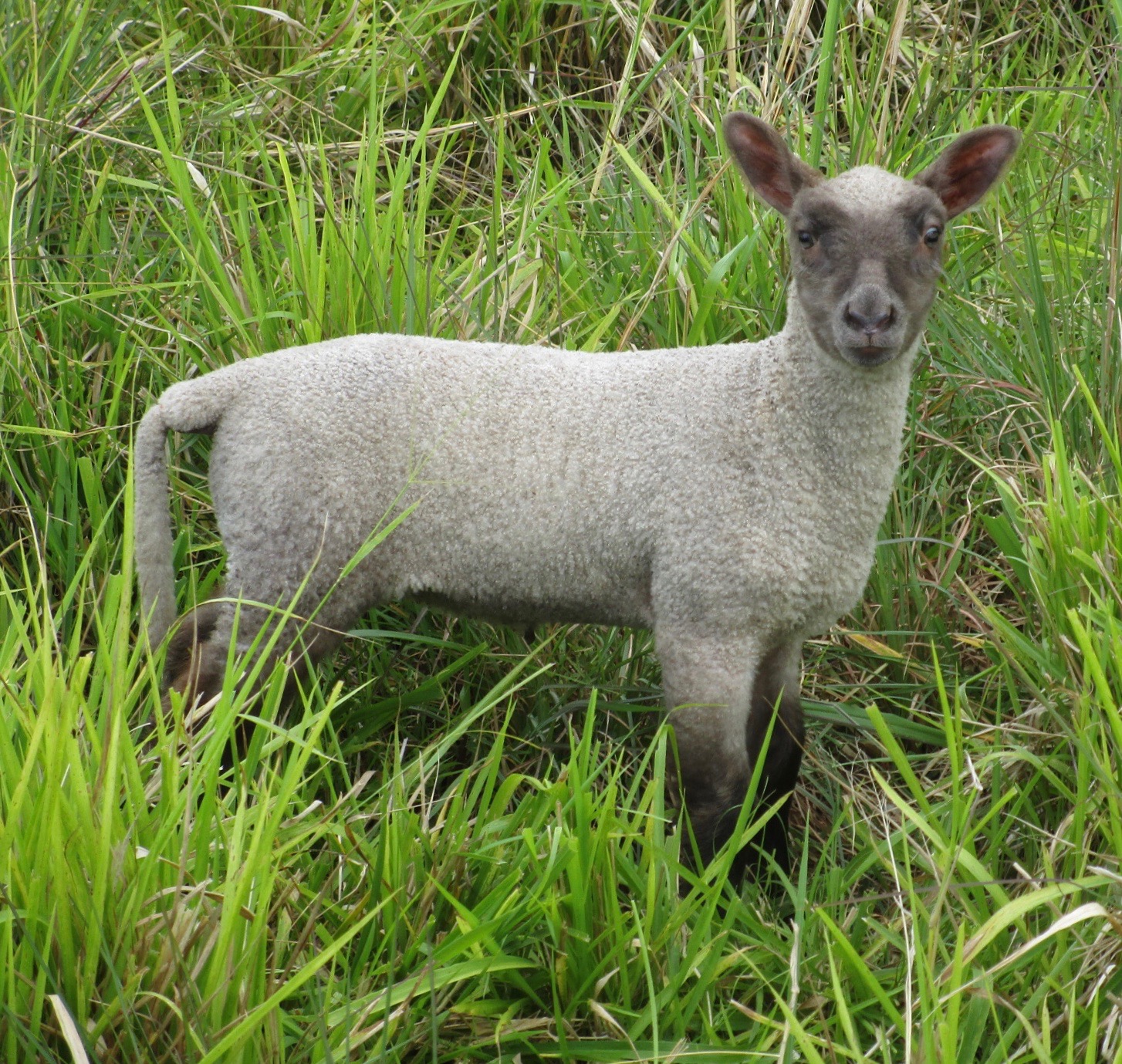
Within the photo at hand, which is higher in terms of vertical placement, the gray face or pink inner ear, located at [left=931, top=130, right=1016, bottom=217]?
pink inner ear, located at [left=931, top=130, right=1016, bottom=217]

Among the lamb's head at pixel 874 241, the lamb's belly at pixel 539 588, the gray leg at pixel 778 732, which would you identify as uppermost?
the lamb's head at pixel 874 241

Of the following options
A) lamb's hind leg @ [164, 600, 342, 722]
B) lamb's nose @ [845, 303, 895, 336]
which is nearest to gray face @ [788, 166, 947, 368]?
lamb's nose @ [845, 303, 895, 336]

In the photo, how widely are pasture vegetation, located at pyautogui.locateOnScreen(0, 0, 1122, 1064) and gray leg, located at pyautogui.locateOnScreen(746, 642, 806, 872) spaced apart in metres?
0.09

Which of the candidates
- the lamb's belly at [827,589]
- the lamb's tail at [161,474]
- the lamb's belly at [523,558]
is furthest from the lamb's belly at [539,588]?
the lamb's tail at [161,474]

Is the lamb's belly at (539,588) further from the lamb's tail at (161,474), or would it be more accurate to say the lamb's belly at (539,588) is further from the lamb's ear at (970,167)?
the lamb's ear at (970,167)

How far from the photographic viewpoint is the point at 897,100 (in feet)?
16.2

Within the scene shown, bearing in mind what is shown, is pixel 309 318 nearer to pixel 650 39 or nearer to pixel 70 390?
pixel 70 390

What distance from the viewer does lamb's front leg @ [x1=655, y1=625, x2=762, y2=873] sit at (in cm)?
320

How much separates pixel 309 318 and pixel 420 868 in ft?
6.29

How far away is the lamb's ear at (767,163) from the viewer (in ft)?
11.0

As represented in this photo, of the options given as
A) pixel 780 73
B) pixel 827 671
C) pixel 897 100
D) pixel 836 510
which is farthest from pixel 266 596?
pixel 897 100

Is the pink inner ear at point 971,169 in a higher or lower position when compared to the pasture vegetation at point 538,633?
higher

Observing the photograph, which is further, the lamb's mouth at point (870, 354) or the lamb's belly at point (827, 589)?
the lamb's belly at point (827, 589)

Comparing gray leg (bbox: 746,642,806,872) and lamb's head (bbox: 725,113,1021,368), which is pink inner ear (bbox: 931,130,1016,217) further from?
gray leg (bbox: 746,642,806,872)
